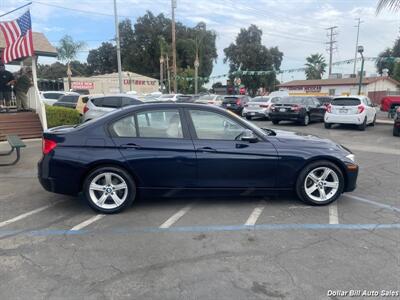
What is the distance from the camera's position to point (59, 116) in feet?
46.3

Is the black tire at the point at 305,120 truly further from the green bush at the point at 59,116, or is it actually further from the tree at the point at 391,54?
the tree at the point at 391,54

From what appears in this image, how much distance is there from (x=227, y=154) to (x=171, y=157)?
77 cm

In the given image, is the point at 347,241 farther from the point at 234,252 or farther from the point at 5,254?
the point at 5,254

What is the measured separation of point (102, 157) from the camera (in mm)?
4895

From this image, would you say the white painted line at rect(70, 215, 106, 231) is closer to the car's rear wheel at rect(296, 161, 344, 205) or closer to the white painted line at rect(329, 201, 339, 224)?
the car's rear wheel at rect(296, 161, 344, 205)

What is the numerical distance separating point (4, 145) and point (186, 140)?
28.4ft

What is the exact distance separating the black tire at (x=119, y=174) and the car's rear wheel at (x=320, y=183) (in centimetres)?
235

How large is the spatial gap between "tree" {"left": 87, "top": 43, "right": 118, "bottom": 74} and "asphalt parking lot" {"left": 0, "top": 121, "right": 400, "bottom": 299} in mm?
86081

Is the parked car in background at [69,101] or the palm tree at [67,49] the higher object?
the palm tree at [67,49]

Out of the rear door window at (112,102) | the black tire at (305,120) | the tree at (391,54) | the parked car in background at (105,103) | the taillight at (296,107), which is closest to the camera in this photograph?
the parked car in background at (105,103)

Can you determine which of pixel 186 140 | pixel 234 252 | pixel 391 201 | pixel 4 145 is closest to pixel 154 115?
pixel 186 140

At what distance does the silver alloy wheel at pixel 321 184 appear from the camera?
5277 mm

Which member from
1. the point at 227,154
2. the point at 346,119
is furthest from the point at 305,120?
the point at 227,154

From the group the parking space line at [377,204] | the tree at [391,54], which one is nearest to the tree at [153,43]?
the tree at [391,54]
